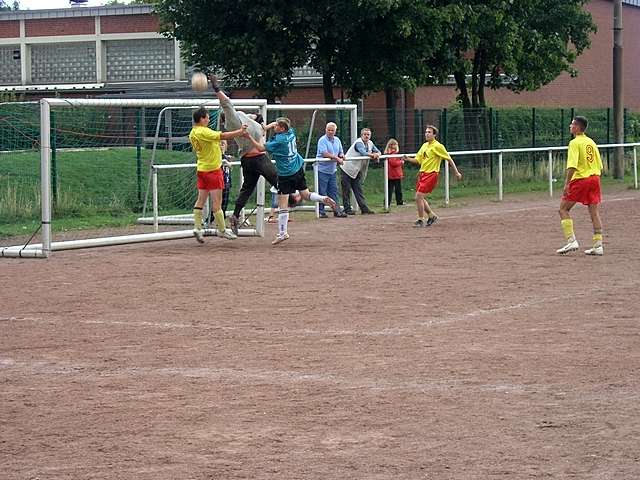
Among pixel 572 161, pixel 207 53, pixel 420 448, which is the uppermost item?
pixel 207 53

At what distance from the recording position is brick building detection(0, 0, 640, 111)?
5241 cm

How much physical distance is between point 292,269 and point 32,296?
336cm

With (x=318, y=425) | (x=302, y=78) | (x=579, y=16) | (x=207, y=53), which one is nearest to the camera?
(x=318, y=425)

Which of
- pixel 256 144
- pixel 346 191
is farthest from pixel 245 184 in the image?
pixel 346 191

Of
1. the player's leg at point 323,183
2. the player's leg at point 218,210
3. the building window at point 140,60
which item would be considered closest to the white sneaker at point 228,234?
the player's leg at point 218,210

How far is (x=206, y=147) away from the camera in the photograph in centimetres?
1764

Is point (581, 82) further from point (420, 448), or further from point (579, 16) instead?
point (420, 448)

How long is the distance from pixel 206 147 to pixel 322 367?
9150 mm

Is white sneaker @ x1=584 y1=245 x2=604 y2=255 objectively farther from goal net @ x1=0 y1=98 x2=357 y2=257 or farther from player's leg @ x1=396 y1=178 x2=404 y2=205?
player's leg @ x1=396 y1=178 x2=404 y2=205

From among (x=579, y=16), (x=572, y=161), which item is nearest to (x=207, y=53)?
(x=579, y=16)

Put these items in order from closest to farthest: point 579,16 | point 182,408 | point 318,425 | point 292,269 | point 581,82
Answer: point 318,425, point 182,408, point 292,269, point 579,16, point 581,82

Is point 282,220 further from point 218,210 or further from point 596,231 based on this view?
point 596,231

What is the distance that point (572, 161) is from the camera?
16.2 m

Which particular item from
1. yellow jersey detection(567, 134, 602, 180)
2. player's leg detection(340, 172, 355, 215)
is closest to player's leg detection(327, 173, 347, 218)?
player's leg detection(340, 172, 355, 215)
